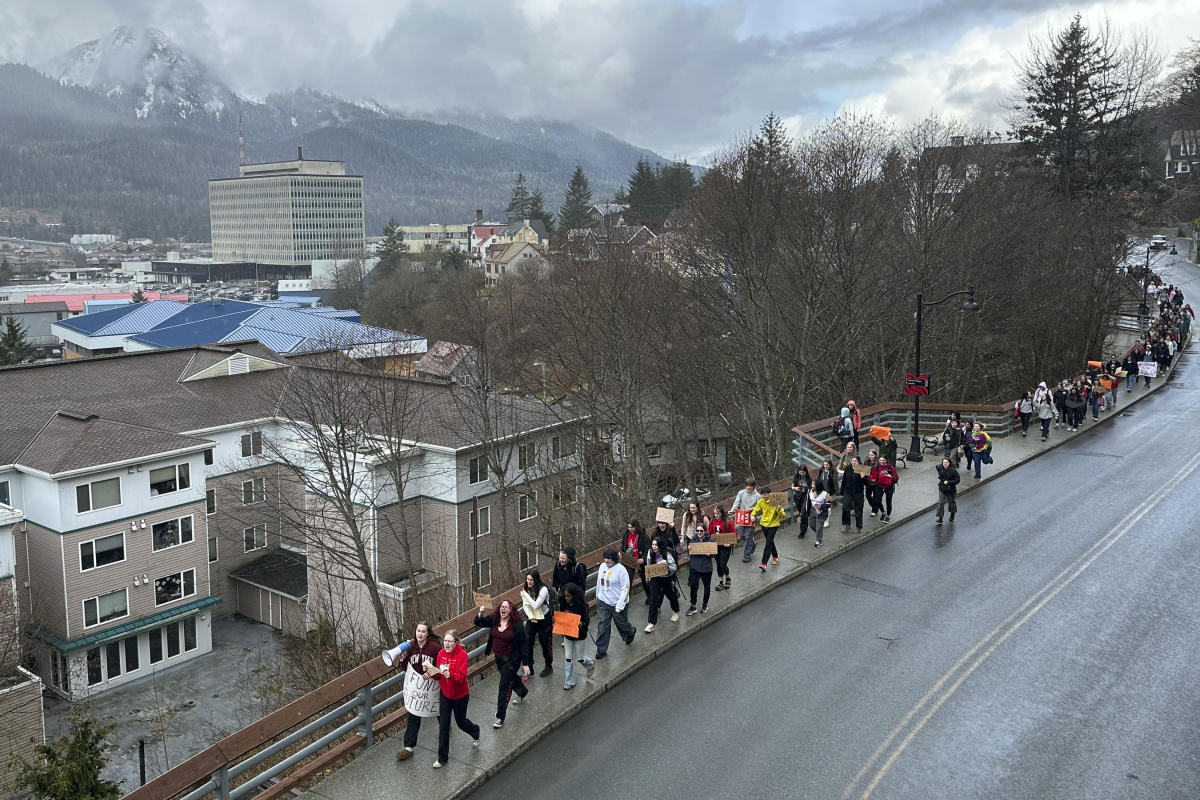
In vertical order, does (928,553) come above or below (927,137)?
below

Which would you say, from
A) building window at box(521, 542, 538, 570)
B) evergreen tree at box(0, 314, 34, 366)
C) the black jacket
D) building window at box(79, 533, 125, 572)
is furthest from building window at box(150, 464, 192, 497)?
evergreen tree at box(0, 314, 34, 366)

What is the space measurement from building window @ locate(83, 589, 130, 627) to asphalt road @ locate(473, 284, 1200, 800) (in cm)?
2687

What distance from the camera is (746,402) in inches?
1561

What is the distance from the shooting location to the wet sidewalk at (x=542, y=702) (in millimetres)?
11078

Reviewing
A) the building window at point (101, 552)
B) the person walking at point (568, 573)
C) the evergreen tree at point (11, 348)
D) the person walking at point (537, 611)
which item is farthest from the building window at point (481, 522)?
the evergreen tree at point (11, 348)

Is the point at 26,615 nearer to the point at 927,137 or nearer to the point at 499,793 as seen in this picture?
the point at 499,793

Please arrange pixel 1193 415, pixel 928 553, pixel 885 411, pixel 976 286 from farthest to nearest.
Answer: pixel 976 286 → pixel 1193 415 → pixel 885 411 → pixel 928 553

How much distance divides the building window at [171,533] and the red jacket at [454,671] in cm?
2815

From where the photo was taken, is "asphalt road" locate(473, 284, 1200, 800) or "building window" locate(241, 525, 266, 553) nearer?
"asphalt road" locate(473, 284, 1200, 800)

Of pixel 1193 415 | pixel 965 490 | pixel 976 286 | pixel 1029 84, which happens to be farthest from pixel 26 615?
pixel 1029 84

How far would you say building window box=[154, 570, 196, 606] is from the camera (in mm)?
35781

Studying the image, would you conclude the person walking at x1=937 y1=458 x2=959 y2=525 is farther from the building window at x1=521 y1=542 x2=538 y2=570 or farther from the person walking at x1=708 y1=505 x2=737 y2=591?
the building window at x1=521 y1=542 x2=538 y2=570

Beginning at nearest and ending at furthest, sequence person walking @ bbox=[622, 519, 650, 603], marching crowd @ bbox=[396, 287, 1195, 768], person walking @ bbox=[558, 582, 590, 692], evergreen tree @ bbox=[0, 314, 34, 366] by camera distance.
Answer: marching crowd @ bbox=[396, 287, 1195, 768] < person walking @ bbox=[558, 582, 590, 692] < person walking @ bbox=[622, 519, 650, 603] < evergreen tree @ bbox=[0, 314, 34, 366]

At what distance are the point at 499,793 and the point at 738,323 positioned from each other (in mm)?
28660
